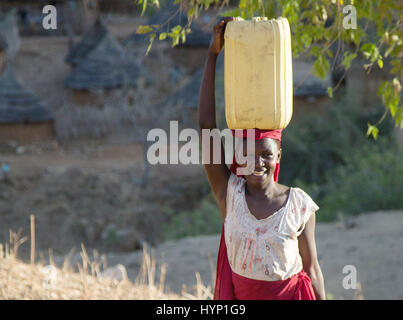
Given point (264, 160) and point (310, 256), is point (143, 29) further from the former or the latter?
point (310, 256)

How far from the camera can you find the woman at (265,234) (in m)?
2.06

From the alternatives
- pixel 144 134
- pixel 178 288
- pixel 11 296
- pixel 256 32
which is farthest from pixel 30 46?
pixel 256 32

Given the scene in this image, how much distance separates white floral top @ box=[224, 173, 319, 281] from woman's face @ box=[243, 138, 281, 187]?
11cm

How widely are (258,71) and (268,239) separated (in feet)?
2.07

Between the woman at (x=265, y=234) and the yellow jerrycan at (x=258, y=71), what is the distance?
83 mm

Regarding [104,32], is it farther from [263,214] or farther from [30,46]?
[263,214]

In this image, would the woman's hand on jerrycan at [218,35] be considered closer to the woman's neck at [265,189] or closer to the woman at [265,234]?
the woman at [265,234]

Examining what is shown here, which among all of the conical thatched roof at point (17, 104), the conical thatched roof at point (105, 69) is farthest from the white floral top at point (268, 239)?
the conical thatched roof at point (105, 69)

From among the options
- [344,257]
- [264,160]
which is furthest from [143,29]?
[344,257]

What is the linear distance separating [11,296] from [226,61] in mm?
2250

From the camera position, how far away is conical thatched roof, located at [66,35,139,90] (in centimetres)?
1656

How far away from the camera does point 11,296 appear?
3432mm

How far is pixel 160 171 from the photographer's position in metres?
12.8

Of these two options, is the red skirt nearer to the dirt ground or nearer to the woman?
the woman
